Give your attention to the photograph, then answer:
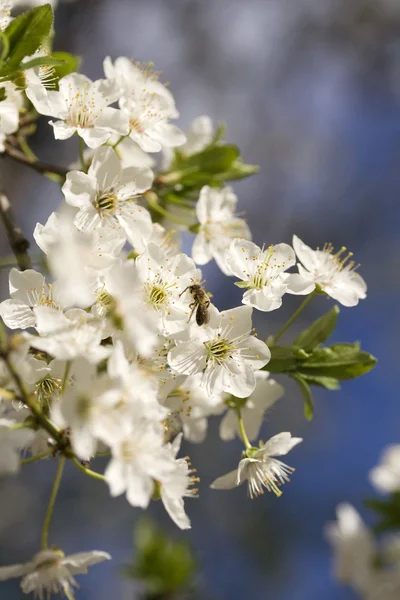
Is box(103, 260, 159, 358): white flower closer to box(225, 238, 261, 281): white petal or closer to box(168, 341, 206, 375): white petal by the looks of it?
box(168, 341, 206, 375): white petal

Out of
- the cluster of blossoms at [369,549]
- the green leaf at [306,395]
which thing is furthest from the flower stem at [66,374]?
the cluster of blossoms at [369,549]

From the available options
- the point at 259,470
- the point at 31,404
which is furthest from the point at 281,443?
the point at 31,404

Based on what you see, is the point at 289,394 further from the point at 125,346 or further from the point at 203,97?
the point at 125,346

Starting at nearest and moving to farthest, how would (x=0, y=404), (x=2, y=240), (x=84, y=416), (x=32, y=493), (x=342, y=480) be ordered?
(x=84, y=416)
(x=0, y=404)
(x=2, y=240)
(x=32, y=493)
(x=342, y=480)

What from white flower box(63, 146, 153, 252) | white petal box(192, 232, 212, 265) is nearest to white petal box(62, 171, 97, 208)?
white flower box(63, 146, 153, 252)

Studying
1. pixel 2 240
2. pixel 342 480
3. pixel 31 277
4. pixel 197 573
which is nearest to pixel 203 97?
pixel 2 240

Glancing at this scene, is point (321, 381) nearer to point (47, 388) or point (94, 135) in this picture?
point (47, 388)
